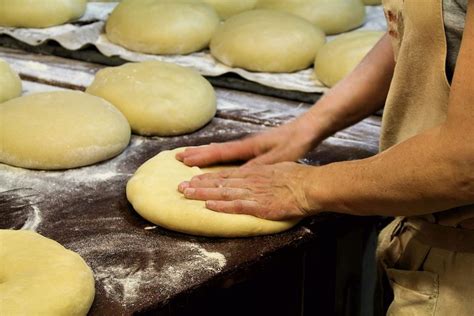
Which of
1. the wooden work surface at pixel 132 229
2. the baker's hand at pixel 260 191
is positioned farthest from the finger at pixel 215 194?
the wooden work surface at pixel 132 229

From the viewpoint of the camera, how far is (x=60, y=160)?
6.65 ft

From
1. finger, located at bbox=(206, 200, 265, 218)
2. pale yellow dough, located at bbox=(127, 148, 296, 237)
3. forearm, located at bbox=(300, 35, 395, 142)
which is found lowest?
pale yellow dough, located at bbox=(127, 148, 296, 237)

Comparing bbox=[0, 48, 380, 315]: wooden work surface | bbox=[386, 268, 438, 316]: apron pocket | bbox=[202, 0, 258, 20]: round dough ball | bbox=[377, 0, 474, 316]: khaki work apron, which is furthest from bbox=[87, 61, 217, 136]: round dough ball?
Result: bbox=[202, 0, 258, 20]: round dough ball

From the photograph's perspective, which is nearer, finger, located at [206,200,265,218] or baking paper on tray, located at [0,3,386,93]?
finger, located at [206,200,265,218]

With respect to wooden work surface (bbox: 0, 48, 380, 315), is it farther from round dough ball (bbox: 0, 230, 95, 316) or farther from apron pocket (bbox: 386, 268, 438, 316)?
apron pocket (bbox: 386, 268, 438, 316)

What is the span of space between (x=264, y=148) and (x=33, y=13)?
1792 millimetres

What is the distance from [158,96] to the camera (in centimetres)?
237

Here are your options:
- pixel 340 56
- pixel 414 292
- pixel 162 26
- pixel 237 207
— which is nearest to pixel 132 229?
pixel 237 207

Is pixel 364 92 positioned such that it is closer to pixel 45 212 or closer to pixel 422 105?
pixel 422 105

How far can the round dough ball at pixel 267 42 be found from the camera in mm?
2912

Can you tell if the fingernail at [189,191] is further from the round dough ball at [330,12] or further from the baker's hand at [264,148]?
the round dough ball at [330,12]

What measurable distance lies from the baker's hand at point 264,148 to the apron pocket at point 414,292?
0.45 m

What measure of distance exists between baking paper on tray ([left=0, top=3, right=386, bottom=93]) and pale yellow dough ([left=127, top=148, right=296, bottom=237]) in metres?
1.07

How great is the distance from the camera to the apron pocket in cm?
160
